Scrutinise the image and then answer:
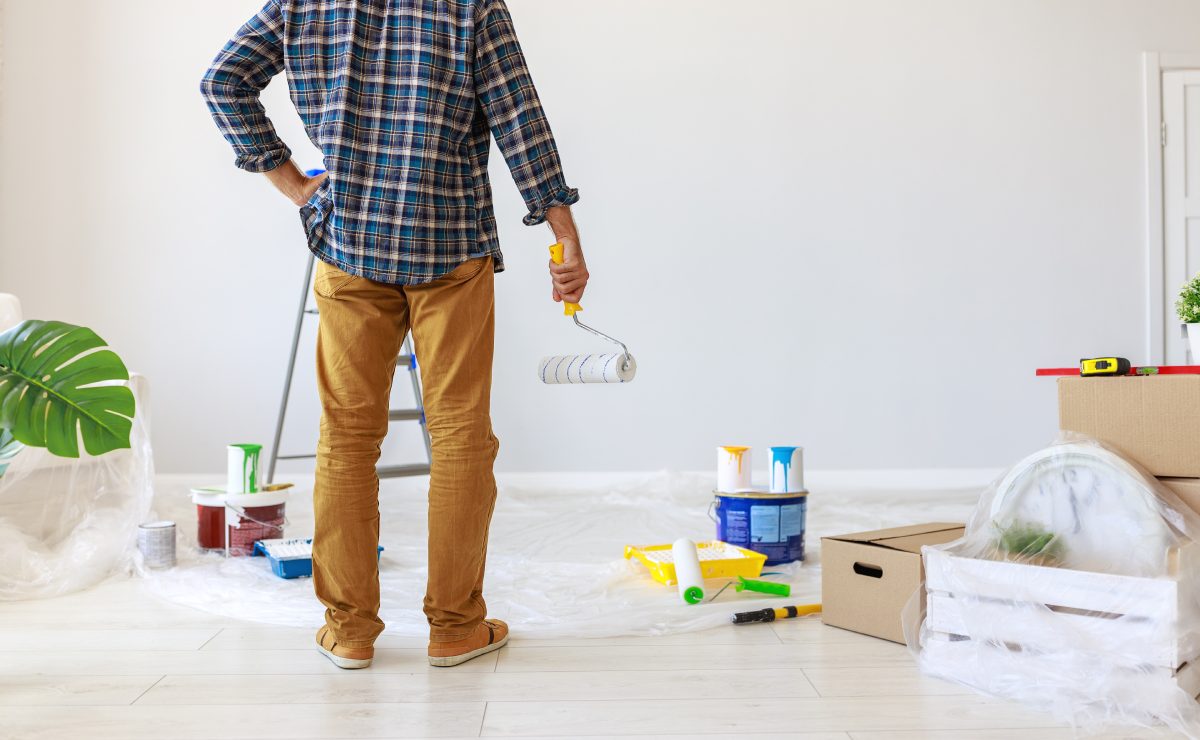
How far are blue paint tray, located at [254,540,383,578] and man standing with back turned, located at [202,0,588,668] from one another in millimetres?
645

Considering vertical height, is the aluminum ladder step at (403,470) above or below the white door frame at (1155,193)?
below

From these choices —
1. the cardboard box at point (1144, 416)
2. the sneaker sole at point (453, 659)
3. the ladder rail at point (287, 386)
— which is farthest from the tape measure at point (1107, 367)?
the ladder rail at point (287, 386)

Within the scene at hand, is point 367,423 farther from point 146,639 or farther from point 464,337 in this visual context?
point 146,639

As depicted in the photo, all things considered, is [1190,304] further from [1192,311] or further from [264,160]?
[264,160]

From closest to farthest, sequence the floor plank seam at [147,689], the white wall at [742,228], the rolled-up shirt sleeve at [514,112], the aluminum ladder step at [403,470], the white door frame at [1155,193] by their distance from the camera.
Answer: the floor plank seam at [147,689], the rolled-up shirt sleeve at [514,112], the aluminum ladder step at [403,470], the white wall at [742,228], the white door frame at [1155,193]

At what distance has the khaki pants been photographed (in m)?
1.48

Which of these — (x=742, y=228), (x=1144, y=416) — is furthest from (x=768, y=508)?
(x=742, y=228)

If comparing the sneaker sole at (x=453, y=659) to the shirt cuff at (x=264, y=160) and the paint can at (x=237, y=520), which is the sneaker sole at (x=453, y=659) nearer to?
the shirt cuff at (x=264, y=160)

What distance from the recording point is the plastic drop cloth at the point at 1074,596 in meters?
1.25

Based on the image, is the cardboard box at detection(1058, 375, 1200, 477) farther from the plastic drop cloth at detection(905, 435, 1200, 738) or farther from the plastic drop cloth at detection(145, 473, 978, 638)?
the plastic drop cloth at detection(145, 473, 978, 638)

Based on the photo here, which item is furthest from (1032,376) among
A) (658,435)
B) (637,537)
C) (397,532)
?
(397,532)

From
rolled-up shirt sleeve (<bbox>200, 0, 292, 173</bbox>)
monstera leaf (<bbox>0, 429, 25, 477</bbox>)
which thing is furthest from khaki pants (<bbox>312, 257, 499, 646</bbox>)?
monstera leaf (<bbox>0, 429, 25, 477</bbox>)

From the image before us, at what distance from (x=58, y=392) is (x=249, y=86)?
1.85 ft

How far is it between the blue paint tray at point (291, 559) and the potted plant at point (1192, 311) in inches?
73.3
